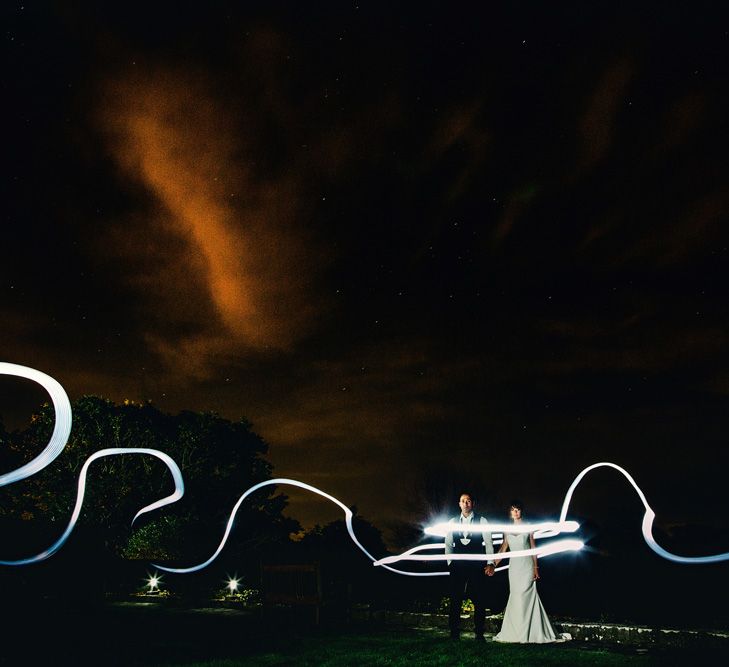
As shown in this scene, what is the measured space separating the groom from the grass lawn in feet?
1.41

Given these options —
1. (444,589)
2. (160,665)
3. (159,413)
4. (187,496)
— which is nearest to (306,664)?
(160,665)

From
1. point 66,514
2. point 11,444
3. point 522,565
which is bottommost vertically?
point 522,565

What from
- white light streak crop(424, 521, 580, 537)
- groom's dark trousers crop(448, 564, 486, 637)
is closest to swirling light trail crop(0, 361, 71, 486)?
white light streak crop(424, 521, 580, 537)

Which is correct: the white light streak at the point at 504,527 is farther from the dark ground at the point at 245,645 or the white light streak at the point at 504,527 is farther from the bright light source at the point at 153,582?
the bright light source at the point at 153,582

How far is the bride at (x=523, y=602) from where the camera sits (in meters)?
13.2

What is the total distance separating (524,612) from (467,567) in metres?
1.38

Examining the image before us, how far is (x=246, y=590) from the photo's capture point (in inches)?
1000

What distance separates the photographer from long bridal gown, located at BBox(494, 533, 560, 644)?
1315 cm

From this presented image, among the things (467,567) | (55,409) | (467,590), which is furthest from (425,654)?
(55,409)

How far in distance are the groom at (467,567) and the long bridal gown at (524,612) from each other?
1.61 feet

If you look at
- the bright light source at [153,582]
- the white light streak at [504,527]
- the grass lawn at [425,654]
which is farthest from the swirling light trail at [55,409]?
the bright light source at [153,582]

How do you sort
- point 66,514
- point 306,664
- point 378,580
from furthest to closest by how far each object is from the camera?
point 66,514
point 378,580
point 306,664

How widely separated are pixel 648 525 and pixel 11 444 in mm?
32832

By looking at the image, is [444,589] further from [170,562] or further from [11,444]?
[11,444]
